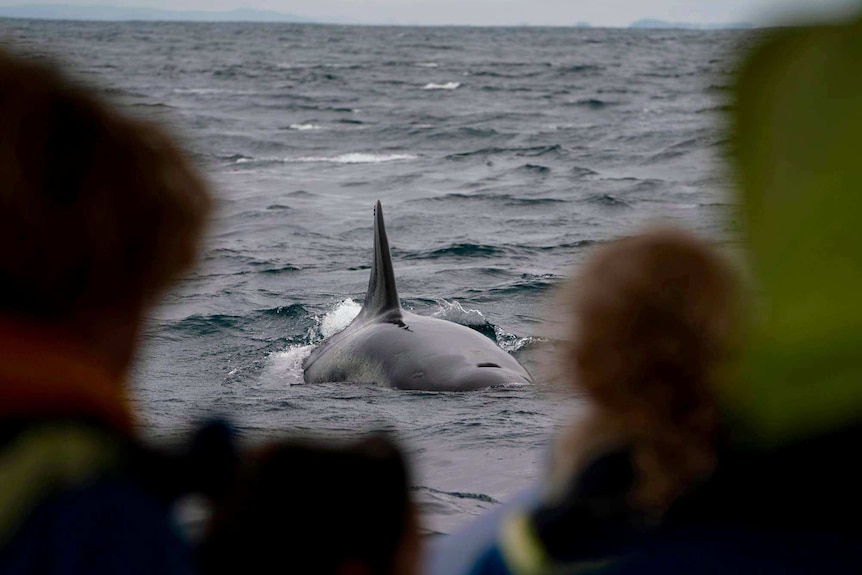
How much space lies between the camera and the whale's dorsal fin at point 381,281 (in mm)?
9805

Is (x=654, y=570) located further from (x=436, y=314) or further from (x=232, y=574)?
(x=436, y=314)

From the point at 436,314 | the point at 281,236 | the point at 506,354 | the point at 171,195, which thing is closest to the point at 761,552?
the point at 171,195

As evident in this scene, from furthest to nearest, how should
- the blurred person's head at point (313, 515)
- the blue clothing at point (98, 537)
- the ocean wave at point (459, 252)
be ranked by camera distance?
the ocean wave at point (459, 252) → the blurred person's head at point (313, 515) → the blue clothing at point (98, 537)

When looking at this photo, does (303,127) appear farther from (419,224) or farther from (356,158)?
(419,224)

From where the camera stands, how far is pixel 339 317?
13125 mm

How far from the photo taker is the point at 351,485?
1.40 meters

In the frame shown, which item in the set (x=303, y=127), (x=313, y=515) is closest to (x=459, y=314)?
(x=313, y=515)

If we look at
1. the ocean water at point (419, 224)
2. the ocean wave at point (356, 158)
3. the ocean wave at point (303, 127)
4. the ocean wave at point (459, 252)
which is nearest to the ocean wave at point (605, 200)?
the ocean water at point (419, 224)

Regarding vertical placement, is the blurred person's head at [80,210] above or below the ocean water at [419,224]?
above

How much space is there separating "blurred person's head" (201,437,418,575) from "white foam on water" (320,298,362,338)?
35.2 ft

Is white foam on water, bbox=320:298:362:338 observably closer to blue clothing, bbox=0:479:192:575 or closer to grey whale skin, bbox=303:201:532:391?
grey whale skin, bbox=303:201:532:391

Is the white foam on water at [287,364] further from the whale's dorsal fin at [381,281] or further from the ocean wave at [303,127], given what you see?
the ocean wave at [303,127]

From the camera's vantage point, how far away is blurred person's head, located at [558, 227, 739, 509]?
4.71 feet

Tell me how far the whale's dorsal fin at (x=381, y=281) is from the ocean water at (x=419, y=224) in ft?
3.29
